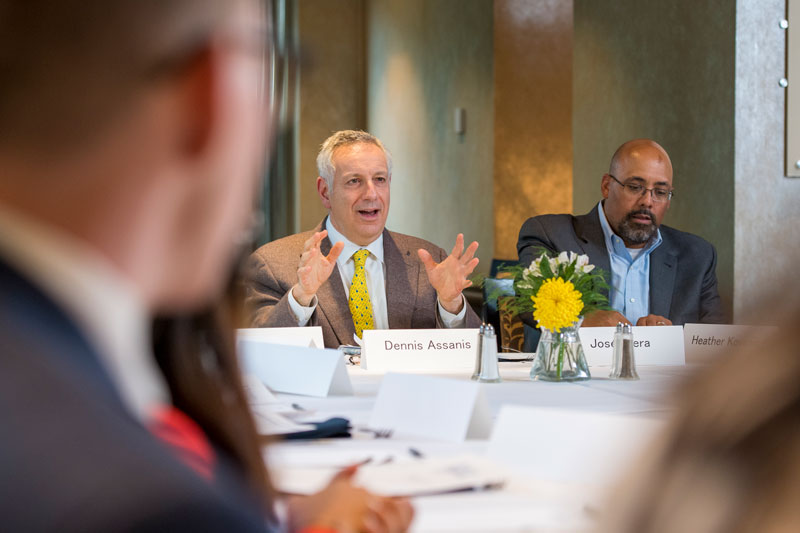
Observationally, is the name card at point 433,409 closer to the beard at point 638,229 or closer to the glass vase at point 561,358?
the glass vase at point 561,358

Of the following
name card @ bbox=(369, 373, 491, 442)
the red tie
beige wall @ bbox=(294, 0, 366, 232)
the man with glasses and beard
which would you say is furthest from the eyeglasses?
beige wall @ bbox=(294, 0, 366, 232)

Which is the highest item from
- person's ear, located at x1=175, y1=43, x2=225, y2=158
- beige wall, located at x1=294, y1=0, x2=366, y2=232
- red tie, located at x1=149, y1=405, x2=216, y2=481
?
beige wall, located at x1=294, y1=0, x2=366, y2=232

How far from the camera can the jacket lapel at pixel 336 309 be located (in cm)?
306

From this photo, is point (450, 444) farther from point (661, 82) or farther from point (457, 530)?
point (661, 82)

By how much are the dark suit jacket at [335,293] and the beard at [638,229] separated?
867mm

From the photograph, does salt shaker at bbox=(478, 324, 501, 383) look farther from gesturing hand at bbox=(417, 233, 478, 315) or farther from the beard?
the beard

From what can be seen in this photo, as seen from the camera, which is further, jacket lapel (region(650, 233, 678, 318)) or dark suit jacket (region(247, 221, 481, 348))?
jacket lapel (region(650, 233, 678, 318))

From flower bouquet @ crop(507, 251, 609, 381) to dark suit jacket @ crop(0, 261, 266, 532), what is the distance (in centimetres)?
198

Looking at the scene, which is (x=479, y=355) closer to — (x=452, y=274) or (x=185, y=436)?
(x=452, y=274)

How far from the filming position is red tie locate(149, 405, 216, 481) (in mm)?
350

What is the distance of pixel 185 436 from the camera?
386 millimetres

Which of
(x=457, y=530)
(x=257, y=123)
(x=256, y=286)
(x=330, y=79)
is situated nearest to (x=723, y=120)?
(x=256, y=286)

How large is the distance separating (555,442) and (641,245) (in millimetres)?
2534

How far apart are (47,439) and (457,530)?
0.80m
